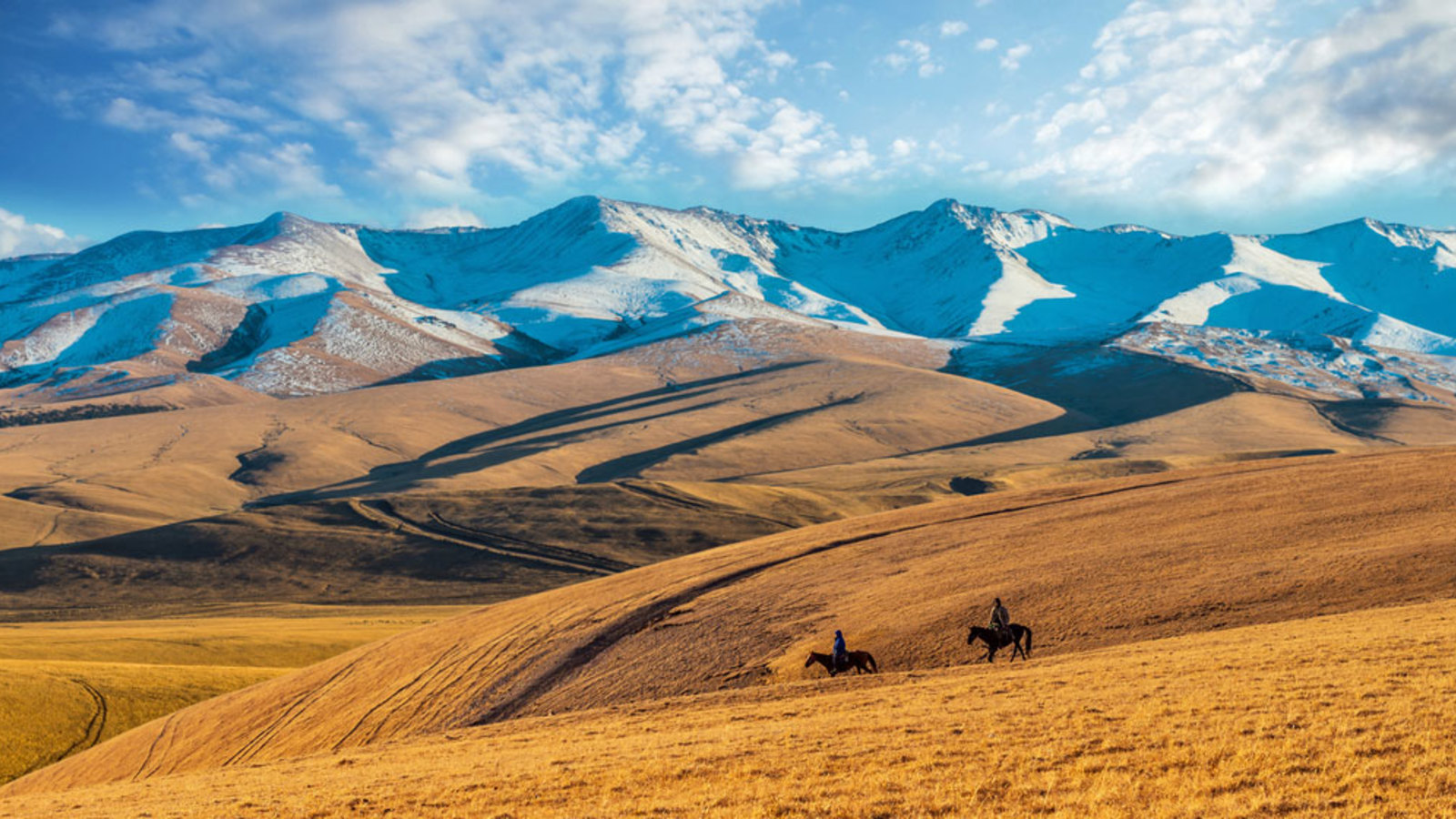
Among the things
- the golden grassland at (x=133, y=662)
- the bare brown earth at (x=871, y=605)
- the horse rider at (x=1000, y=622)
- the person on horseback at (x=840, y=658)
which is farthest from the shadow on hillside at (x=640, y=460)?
the horse rider at (x=1000, y=622)

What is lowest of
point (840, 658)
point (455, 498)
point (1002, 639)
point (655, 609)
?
point (655, 609)

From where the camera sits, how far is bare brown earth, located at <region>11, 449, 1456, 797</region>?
3316cm

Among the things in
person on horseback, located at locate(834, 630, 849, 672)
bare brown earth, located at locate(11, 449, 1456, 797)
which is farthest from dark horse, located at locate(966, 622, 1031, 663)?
person on horseback, located at locate(834, 630, 849, 672)

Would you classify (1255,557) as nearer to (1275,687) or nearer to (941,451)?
(1275,687)

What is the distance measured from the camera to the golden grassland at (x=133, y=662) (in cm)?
4834

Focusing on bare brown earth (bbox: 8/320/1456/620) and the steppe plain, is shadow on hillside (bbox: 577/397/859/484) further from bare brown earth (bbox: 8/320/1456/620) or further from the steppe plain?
the steppe plain

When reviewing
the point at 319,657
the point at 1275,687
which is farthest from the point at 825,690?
the point at 319,657

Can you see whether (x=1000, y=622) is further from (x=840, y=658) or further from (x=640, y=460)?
(x=640, y=460)

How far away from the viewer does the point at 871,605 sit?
1533 inches

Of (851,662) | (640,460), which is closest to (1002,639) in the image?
(851,662)

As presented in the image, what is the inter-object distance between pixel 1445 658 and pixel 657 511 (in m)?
106

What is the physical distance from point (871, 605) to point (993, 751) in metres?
20.8

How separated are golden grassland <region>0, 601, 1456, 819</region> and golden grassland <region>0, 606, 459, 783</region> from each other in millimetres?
26416

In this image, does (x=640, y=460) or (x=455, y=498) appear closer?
(x=455, y=498)
